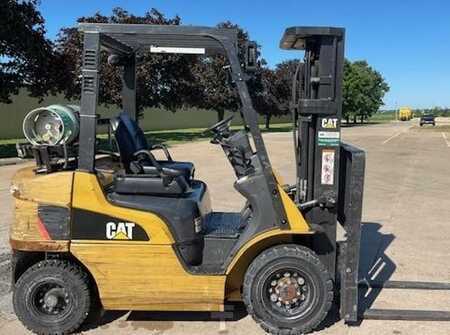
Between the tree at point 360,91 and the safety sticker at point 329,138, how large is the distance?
57.7m

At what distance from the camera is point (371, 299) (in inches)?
207

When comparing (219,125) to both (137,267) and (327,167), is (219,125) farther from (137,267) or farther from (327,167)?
(137,267)

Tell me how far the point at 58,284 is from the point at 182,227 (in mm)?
1071

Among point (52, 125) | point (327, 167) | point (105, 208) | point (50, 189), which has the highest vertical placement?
point (52, 125)

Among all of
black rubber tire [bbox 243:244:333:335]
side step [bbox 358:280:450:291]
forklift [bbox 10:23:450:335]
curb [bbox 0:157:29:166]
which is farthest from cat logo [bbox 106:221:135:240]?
curb [bbox 0:157:29:166]

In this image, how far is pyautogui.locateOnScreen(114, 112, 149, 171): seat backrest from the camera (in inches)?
184

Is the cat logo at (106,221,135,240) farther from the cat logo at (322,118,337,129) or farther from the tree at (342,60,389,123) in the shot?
the tree at (342,60,389,123)

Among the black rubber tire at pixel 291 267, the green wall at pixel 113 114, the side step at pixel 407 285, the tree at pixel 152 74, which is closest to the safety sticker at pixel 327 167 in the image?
the black rubber tire at pixel 291 267

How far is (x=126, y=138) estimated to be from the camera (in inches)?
189

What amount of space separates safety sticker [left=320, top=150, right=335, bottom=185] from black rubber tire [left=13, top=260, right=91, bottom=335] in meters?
2.08

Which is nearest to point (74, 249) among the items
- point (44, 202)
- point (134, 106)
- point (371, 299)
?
point (44, 202)

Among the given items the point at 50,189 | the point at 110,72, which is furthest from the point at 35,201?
the point at 110,72

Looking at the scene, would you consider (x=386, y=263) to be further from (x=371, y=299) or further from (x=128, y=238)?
(x=128, y=238)

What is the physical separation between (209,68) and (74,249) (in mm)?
39110
